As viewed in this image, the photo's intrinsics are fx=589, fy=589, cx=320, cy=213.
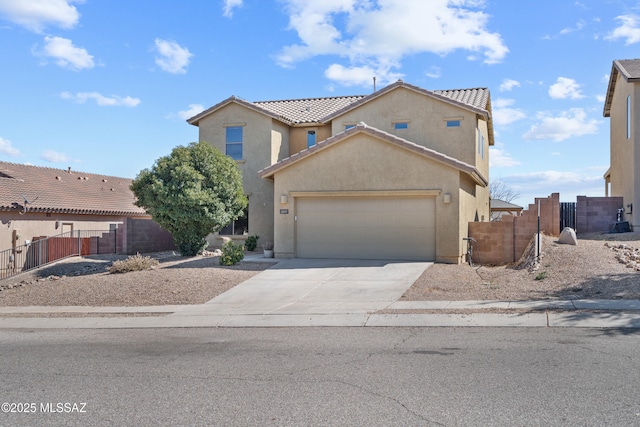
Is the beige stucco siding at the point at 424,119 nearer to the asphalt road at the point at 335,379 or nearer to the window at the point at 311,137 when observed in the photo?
the window at the point at 311,137

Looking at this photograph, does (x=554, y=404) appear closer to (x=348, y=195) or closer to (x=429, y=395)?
(x=429, y=395)

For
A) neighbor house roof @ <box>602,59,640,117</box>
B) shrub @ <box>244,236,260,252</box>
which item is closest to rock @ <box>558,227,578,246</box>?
neighbor house roof @ <box>602,59,640,117</box>

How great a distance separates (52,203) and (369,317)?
76.3ft

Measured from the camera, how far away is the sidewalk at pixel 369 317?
10711 millimetres

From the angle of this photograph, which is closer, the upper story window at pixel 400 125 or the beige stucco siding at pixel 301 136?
the upper story window at pixel 400 125

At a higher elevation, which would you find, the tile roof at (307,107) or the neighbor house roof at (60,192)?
the tile roof at (307,107)

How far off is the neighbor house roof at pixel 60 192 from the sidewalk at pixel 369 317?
15399 mm

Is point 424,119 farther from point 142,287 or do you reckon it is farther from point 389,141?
point 142,287

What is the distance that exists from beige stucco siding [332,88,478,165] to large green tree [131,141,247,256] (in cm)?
703

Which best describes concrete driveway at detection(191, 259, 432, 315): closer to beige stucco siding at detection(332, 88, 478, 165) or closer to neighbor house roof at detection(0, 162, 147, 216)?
beige stucco siding at detection(332, 88, 478, 165)

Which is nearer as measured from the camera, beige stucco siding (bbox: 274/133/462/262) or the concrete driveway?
the concrete driveway

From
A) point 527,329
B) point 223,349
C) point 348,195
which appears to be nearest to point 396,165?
point 348,195

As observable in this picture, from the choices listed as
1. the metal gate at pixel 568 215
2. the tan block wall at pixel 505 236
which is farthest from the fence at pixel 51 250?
the metal gate at pixel 568 215

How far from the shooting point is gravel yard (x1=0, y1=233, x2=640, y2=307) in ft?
44.9
